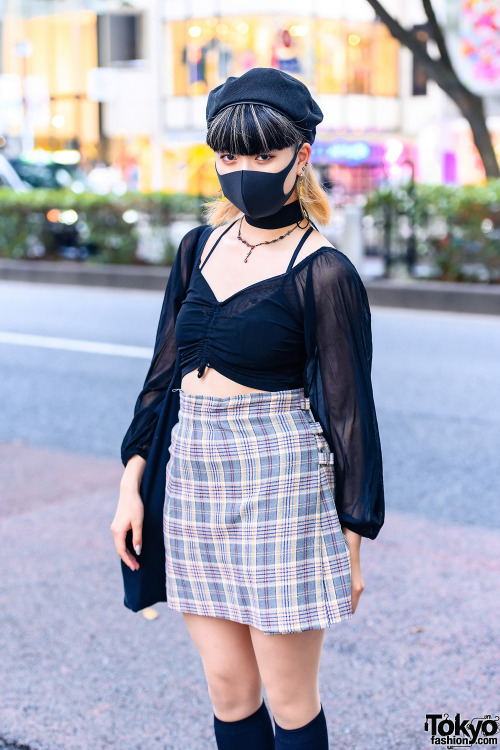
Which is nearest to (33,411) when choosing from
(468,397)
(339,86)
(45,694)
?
(468,397)

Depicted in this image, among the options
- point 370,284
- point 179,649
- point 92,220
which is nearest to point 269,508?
point 179,649

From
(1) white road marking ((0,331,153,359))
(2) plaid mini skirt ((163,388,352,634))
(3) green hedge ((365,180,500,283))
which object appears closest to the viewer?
(2) plaid mini skirt ((163,388,352,634))

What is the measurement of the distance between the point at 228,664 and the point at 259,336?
2.47 ft

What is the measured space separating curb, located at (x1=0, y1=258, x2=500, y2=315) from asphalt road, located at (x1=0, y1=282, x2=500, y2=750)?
4809 mm

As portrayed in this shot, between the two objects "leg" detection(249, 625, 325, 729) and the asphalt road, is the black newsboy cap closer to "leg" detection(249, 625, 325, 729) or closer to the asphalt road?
"leg" detection(249, 625, 325, 729)

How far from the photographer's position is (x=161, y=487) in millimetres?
2291

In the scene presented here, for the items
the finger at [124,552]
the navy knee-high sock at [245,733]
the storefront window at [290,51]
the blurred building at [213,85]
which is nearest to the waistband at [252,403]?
the finger at [124,552]

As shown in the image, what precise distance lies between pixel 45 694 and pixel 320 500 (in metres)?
1.68

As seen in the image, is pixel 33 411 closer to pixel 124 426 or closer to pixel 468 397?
pixel 124 426

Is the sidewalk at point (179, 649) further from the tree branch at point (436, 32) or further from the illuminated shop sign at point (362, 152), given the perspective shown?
the illuminated shop sign at point (362, 152)

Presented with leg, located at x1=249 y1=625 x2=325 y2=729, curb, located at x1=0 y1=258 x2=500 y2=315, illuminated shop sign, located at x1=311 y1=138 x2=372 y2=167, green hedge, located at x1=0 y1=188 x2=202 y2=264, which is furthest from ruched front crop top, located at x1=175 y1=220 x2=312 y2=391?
illuminated shop sign, located at x1=311 y1=138 x2=372 y2=167

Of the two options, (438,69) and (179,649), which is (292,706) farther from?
(438,69)

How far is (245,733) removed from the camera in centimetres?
233

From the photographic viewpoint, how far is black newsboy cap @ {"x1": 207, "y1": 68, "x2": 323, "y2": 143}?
82.4 inches
